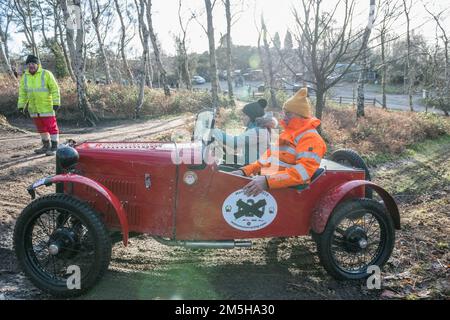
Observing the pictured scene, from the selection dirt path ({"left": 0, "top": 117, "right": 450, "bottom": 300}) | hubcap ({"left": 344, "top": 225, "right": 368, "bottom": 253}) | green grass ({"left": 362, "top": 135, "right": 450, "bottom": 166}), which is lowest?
dirt path ({"left": 0, "top": 117, "right": 450, "bottom": 300})

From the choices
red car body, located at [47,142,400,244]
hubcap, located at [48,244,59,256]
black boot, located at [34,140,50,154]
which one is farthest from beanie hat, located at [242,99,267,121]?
black boot, located at [34,140,50,154]

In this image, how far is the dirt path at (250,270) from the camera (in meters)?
3.76

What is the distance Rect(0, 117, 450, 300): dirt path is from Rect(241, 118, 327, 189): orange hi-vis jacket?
1.00 metres

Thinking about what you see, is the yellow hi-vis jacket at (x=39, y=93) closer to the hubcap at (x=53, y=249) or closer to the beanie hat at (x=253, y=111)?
the beanie hat at (x=253, y=111)

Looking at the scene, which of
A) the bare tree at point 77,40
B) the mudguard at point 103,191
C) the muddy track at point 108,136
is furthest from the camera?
the bare tree at point 77,40

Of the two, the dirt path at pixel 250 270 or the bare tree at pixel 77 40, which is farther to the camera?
the bare tree at pixel 77 40

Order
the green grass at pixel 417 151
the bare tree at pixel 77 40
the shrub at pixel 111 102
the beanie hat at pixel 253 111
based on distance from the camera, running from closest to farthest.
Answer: the beanie hat at pixel 253 111
the green grass at pixel 417 151
the bare tree at pixel 77 40
the shrub at pixel 111 102

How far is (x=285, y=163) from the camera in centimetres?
420

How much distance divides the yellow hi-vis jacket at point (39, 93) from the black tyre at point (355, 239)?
243 inches

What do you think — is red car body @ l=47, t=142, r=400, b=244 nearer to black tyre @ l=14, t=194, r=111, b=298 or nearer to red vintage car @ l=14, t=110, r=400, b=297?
red vintage car @ l=14, t=110, r=400, b=297

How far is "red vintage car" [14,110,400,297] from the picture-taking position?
3.77m

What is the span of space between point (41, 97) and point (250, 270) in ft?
19.2

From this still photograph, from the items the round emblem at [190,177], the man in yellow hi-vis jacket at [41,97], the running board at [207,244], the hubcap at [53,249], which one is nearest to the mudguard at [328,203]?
the running board at [207,244]

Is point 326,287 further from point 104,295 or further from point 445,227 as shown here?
point 445,227
